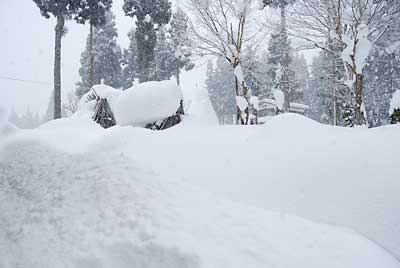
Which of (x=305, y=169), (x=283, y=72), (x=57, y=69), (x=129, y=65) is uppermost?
(x=129, y=65)

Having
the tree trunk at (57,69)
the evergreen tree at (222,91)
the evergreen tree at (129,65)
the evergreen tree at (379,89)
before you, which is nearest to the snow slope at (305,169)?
the tree trunk at (57,69)

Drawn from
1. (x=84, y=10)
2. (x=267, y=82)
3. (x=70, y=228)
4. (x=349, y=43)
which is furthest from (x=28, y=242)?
(x=267, y=82)

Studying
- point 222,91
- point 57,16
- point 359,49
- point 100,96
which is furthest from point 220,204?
point 222,91

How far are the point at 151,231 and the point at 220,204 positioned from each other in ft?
3.02

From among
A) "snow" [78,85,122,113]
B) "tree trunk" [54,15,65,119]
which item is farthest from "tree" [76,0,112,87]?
"snow" [78,85,122,113]

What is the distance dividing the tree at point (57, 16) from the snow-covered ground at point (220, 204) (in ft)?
38.1

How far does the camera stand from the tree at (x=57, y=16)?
16.5 meters

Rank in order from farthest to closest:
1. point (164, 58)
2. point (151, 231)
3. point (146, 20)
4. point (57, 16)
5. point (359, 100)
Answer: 1. point (164, 58)
2. point (146, 20)
3. point (57, 16)
4. point (359, 100)
5. point (151, 231)

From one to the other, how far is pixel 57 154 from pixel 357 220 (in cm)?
555

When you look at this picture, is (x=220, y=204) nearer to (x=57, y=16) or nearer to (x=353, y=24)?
(x=353, y=24)

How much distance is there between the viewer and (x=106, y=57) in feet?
96.4

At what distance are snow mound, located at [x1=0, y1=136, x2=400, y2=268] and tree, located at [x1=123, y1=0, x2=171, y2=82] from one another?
18.2 m

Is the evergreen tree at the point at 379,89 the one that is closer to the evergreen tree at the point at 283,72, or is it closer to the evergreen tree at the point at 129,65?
the evergreen tree at the point at 283,72

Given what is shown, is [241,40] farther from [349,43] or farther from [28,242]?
[28,242]
